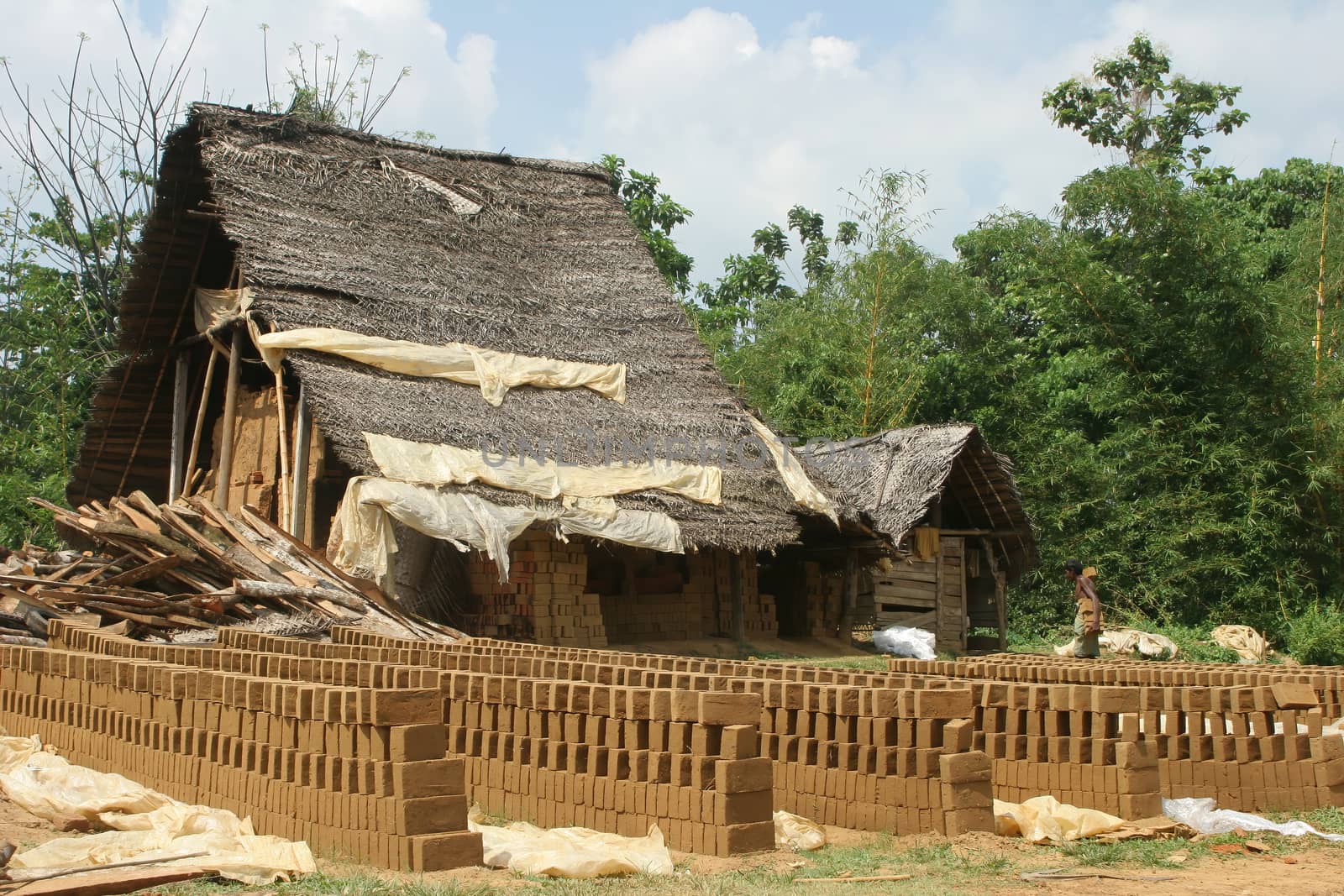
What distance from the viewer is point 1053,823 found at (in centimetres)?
533

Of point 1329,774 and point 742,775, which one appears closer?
point 742,775

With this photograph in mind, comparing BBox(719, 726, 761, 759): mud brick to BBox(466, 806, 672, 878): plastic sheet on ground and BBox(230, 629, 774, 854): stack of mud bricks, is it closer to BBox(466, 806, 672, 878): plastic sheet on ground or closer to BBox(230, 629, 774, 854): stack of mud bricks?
BBox(230, 629, 774, 854): stack of mud bricks

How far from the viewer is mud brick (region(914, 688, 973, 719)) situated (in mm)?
5359

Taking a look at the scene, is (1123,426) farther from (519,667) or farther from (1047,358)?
(519,667)

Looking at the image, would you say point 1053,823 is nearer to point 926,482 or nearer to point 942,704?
point 942,704

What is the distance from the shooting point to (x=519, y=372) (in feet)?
52.0

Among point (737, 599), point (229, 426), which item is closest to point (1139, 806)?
point (737, 599)

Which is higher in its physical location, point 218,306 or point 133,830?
point 218,306

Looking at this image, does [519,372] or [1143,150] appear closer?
[519,372]

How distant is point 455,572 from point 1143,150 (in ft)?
74.3

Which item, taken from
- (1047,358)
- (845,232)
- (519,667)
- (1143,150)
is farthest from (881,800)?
(845,232)

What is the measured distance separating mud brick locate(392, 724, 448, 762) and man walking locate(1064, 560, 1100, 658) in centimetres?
763

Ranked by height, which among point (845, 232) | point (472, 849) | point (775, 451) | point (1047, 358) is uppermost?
point (845, 232)

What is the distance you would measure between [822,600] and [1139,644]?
4.36 m
